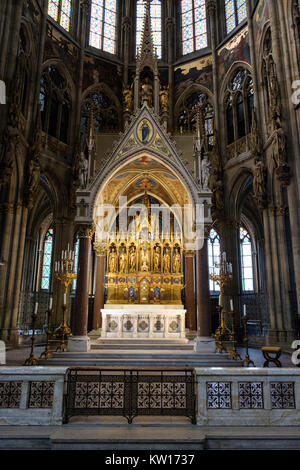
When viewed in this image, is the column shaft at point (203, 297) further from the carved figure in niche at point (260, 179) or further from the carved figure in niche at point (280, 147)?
the carved figure in niche at point (260, 179)

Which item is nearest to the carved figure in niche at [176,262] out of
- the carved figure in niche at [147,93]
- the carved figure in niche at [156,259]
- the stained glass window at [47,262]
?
the carved figure in niche at [156,259]

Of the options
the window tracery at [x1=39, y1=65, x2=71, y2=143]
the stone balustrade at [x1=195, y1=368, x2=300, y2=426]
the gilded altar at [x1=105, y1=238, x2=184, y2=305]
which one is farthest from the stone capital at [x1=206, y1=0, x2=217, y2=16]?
the stone balustrade at [x1=195, y1=368, x2=300, y2=426]

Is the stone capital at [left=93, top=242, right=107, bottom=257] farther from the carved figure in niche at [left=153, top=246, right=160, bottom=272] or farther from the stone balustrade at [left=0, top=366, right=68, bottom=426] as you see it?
the stone balustrade at [left=0, top=366, right=68, bottom=426]

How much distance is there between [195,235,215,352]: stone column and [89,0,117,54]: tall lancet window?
1869cm

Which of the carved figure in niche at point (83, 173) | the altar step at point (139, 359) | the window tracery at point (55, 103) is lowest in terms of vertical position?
the altar step at point (139, 359)

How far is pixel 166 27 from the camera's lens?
24609 millimetres

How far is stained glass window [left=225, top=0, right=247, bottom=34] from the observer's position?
21.1 meters

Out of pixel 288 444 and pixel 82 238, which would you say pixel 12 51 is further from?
pixel 288 444

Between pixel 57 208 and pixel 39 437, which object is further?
pixel 57 208

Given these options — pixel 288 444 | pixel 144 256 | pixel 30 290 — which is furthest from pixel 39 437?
pixel 30 290

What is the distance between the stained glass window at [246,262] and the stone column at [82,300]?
17635 millimetres

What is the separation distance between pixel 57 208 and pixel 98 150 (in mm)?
5819

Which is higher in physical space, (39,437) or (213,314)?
(213,314)

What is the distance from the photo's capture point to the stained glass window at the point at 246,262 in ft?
87.6
